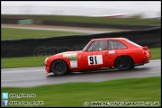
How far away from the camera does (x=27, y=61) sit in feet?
60.0

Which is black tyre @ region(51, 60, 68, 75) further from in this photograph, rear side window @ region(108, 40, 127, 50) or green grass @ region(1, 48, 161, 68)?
green grass @ region(1, 48, 161, 68)

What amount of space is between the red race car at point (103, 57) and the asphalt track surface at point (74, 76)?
0.79 feet

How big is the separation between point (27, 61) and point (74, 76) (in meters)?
6.17

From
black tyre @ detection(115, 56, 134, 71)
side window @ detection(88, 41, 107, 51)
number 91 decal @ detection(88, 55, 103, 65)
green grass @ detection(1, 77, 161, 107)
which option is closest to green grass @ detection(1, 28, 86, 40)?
side window @ detection(88, 41, 107, 51)

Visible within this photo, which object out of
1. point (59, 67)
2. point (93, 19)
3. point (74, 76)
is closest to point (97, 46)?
point (74, 76)

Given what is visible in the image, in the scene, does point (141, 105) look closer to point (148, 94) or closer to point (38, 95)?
point (148, 94)

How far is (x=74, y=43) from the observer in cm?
1991

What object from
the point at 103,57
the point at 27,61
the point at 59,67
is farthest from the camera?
the point at 27,61

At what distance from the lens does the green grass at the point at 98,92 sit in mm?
7672

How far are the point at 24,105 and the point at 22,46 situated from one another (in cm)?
1272

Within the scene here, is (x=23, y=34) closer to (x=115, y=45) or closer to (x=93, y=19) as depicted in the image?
(x=93, y=19)

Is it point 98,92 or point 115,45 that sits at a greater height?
point 115,45

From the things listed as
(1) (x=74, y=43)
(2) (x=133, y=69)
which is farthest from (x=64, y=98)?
(1) (x=74, y=43)

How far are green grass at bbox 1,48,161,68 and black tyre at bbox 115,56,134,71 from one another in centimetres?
397
